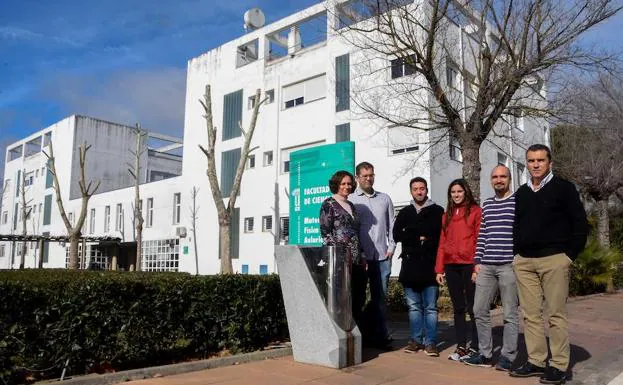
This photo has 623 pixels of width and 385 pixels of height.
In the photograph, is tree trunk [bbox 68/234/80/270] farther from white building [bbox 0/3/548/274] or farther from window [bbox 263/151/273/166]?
window [bbox 263/151/273/166]

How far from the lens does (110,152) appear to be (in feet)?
144

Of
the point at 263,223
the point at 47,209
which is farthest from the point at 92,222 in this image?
the point at 263,223

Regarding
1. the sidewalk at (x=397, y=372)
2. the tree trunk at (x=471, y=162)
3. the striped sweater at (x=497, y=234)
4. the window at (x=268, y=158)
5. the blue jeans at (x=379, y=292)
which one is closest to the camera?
the sidewalk at (x=397, y=372)

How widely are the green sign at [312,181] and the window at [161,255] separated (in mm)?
19721

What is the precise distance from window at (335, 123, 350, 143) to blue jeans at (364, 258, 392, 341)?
15638 mm

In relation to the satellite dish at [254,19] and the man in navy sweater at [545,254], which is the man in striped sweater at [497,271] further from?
the satellite dish at [254,19]

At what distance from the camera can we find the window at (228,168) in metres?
26.5

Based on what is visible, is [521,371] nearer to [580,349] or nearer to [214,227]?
[580,349]

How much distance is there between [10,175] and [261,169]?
39.5 meters

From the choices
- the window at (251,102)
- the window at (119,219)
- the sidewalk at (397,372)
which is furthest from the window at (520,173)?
the window at (119,219)

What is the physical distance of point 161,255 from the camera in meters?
30.8

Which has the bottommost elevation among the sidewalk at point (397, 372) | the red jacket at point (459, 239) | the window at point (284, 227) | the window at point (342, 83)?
the sidewalk at point (397, 372)

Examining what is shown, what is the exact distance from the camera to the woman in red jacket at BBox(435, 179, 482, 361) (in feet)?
18.3

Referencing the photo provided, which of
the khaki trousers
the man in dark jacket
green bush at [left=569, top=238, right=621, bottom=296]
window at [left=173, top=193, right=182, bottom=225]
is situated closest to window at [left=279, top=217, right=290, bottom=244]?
window at [left=173, top=193, right=182, bottom=225]
